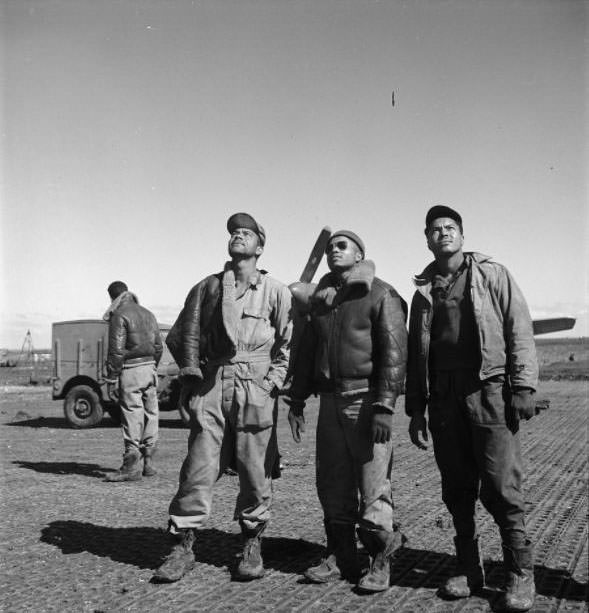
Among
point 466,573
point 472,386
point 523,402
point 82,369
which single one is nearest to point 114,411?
point 82,369

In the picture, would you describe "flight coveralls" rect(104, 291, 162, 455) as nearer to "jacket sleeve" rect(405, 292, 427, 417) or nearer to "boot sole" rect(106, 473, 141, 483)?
"boot sole" rect(106, 473, 141, 483)

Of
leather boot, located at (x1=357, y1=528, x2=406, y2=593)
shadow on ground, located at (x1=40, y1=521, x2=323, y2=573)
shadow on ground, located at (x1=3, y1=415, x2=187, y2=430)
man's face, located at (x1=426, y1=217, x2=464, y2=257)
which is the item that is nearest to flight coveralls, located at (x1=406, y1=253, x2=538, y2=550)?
man's face, located at (x1=426, y1=217, x2=464, y2=257)

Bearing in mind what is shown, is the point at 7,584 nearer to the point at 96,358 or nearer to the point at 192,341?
the point at 192,341

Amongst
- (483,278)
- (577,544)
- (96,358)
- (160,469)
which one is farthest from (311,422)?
(483,278)

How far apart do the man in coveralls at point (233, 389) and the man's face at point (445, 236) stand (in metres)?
1.00

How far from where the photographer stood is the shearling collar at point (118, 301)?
755 cm

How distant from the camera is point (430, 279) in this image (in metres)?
3.98

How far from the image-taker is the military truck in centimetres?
1291

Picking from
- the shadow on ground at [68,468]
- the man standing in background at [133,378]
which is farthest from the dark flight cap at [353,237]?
the shadow on ground at [68,468]

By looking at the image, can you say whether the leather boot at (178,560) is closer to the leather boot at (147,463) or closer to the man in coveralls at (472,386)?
the man in coveralls at (472,386)

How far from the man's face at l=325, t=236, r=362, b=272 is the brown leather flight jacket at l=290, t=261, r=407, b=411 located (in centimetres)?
10

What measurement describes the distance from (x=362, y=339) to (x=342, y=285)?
383mm

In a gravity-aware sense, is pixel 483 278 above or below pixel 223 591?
above

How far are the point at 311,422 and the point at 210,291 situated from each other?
33.7 ft
